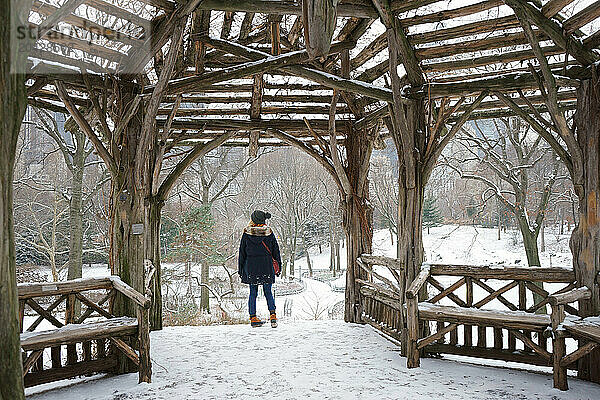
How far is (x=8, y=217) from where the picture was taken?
2.11 m

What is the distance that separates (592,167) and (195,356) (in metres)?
4.69

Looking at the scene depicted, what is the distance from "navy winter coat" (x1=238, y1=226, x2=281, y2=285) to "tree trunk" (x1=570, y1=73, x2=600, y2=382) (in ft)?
13.1

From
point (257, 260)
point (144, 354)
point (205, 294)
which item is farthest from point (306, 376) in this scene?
point (205, 294)

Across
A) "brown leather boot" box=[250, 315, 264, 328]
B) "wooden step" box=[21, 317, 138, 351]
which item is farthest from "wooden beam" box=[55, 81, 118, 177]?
"brown leather boot" box=[250, 315, 264, 328]

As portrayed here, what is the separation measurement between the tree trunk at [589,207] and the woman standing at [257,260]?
3.98 metres

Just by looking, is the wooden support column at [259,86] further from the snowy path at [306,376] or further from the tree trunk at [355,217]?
the snowy path at [306,376]

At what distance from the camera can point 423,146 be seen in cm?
552

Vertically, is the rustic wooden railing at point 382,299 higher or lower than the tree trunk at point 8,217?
lower

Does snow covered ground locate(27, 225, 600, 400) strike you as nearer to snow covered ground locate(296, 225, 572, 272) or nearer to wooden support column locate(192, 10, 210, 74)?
wooden support column locate(192, 10, 210, 74)

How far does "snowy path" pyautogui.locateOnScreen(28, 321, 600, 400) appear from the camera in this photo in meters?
4.28

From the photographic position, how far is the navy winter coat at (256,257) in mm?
7051

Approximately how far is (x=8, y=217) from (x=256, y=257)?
513 cm

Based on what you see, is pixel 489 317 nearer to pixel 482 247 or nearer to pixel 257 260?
pixel 257 260

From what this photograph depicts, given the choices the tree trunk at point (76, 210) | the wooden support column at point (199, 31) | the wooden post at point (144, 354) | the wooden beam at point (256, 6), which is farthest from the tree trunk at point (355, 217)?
the tree trunk at point (76, 210)
